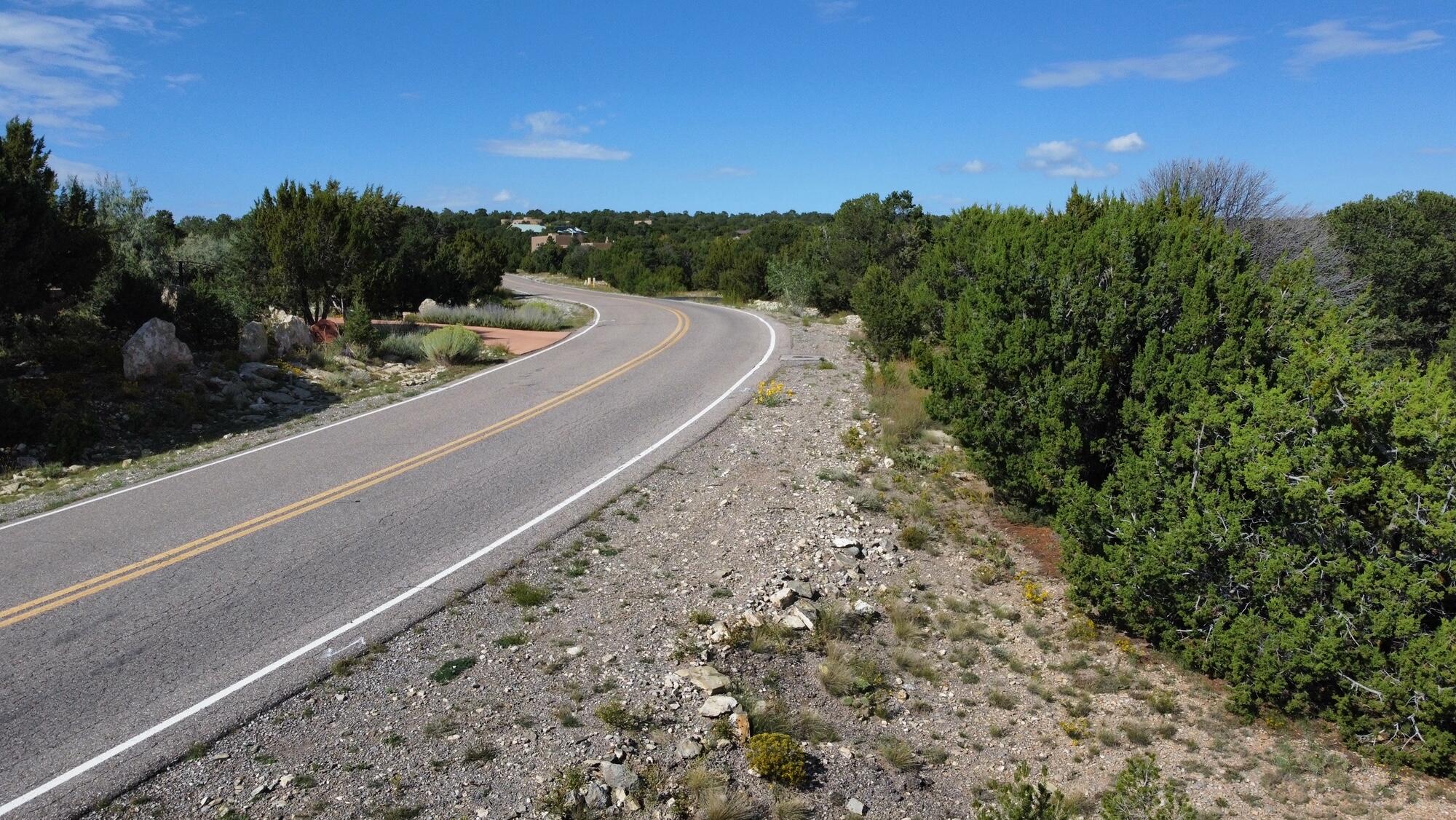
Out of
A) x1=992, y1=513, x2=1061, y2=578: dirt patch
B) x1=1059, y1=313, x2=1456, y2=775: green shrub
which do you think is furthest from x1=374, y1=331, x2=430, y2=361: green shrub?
x1=1059, y1=313, x2=1456, y2=775: green shrub

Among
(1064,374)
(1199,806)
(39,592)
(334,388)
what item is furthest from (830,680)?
(334,388)

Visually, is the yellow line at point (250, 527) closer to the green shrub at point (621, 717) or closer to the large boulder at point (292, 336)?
the green shrub at point (621, 717)

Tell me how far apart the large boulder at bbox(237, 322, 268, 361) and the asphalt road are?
5.10 metres

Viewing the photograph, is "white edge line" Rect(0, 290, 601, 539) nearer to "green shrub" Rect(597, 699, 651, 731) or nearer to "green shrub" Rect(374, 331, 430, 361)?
"green shrub" Rect(374, 331, 430, 361)

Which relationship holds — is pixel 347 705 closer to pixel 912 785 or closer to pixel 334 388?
pixel 912 785

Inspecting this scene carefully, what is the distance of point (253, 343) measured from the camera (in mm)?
19719

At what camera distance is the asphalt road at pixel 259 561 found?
20.5 ft

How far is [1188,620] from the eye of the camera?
28.6ft

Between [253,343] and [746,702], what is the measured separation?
17.0m

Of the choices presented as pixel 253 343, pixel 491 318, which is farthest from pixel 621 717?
pixel 491 318

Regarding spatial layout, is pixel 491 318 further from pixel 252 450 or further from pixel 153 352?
pixel 252 450

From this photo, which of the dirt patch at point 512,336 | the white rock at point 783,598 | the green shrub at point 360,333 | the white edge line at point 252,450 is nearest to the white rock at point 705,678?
the white rock at point 783,598

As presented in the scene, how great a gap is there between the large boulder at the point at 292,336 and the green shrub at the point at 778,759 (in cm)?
1800

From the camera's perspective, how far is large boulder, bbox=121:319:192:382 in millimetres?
16594
